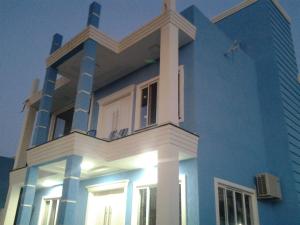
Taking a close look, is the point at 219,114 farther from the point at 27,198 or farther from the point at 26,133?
the point at 26,133

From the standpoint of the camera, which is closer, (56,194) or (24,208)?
(24,208)

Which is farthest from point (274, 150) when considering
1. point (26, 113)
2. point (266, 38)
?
point (26, 113)

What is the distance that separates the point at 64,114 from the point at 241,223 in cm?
812

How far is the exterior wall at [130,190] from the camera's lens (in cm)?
580

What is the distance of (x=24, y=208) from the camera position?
701cm

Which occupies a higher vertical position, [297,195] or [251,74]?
[251,74]

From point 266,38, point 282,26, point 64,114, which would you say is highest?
point 282,26

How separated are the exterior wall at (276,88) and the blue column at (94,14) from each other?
5415 mm

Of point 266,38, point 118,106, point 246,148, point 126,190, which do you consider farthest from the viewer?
point 266,38

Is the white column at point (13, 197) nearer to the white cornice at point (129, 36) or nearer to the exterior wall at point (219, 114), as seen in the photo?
the white cornice at point (129, 36)

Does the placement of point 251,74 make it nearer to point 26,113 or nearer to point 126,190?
point 126,190

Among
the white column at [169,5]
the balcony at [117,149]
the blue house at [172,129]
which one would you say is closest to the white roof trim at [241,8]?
the blue house at [172,129]

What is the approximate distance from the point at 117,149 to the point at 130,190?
1.34 m

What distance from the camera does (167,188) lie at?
5.20m
